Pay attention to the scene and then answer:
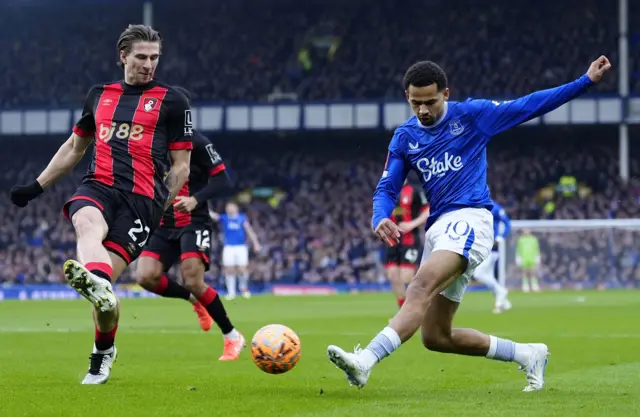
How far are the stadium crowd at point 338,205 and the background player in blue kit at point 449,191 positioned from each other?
86.6 ft

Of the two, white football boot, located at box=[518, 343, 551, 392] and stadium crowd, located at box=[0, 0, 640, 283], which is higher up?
stadium crowd, located at box=[0, 0, 640, 283]

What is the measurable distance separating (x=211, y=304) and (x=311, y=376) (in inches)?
83.4

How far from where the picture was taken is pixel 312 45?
4512 cm

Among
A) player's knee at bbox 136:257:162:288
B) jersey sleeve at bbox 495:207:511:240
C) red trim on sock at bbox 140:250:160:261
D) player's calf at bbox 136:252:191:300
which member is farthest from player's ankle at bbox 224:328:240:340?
jersey sleeve at bbox 495:207:511:240

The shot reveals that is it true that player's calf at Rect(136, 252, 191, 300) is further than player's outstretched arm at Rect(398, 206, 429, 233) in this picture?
No

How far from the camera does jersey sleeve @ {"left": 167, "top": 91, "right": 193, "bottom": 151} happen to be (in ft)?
26.1

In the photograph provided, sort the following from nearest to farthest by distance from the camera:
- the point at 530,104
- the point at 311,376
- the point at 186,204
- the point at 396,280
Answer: the point at 530,104 → the point at 311,376 → the point at 186,204 → the point at 396,280

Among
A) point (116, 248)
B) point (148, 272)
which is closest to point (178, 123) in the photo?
point (116, 248)

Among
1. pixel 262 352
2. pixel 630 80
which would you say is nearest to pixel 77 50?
pixel 630 80

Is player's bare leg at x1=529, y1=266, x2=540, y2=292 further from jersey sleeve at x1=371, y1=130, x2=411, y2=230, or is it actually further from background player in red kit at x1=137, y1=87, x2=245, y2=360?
jersey sleeve at x1=371, y1=130, x2=411, y2=230

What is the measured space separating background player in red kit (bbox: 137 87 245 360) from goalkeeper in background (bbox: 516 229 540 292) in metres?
22.2

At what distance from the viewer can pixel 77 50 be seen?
46.9 meters

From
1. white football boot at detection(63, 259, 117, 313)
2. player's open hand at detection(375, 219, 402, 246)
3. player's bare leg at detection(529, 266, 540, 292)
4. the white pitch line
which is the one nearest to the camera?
white football boot at detection(63, 259, 117, 313)

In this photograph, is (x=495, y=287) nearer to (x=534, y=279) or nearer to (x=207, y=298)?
(x=207, y=298)
